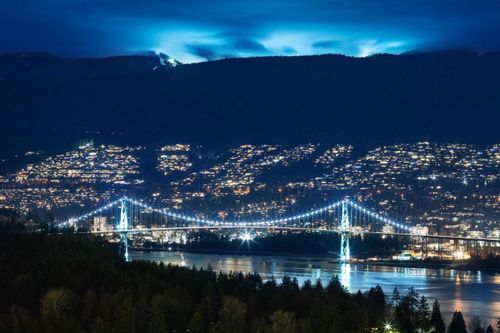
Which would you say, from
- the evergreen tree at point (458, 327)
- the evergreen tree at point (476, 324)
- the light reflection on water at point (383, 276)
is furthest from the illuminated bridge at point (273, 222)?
the evergreen tree at point (458, 327)

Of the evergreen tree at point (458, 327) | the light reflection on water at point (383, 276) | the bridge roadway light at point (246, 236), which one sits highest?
the bridge roadway light at point (246, 236)

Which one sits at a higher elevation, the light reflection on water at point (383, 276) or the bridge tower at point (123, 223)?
the bridge tower at point (123, 223)

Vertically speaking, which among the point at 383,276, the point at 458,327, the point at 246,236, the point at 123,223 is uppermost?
the point at 123,223

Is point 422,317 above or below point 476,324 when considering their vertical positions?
above

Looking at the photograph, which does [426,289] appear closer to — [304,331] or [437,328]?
[437,328]

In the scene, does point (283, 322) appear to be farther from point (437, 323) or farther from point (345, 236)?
point (345, 236)

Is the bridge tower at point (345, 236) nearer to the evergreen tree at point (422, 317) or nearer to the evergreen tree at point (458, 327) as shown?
the evergreen tree at point (422, 317)

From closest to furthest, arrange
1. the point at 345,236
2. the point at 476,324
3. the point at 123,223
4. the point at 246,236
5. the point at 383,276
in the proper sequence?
1. the point at 476,324
2. the point at 383,276
3. the point at 345,236
4. the point at 123,223
5. the point at 246,236

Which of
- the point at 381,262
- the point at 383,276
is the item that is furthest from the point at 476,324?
the point at 381,262
